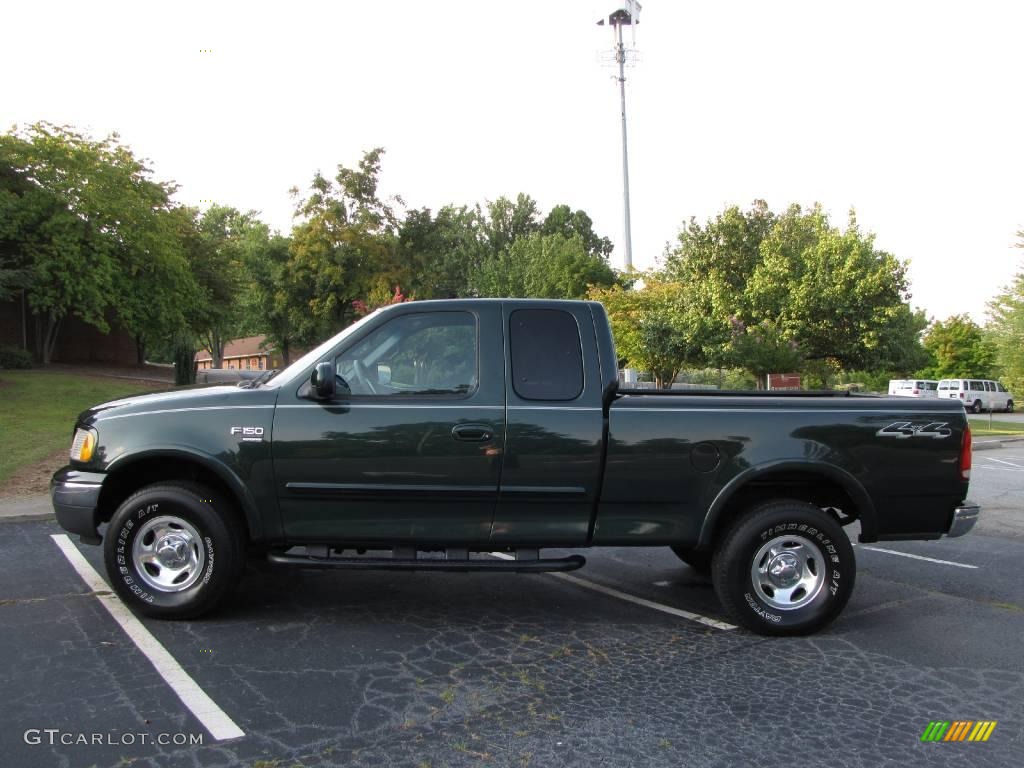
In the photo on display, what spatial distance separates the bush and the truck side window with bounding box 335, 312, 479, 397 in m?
28.1

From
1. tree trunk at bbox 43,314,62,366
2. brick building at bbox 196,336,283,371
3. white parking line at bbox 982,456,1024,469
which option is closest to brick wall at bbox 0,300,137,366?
tree trunk at bbox 43,314,62,366

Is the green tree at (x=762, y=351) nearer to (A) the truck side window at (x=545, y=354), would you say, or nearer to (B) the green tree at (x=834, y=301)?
(B) the green tree at (x=834, y=301)

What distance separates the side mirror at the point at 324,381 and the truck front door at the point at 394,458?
0.33 feet

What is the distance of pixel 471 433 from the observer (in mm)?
4840

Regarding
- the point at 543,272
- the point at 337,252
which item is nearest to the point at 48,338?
the point at 337,252

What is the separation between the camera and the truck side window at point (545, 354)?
4.98 meters

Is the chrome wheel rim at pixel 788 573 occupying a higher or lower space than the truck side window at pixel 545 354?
lower

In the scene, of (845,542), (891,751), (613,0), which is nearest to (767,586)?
(845,542)

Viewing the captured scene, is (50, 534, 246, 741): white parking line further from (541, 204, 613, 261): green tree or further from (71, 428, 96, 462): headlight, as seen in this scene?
(541, 204, 613, 261): green tree

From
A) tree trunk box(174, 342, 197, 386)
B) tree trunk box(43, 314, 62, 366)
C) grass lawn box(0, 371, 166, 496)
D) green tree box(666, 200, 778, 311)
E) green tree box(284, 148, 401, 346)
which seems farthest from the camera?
green tree box(284, 148, 401, 346)

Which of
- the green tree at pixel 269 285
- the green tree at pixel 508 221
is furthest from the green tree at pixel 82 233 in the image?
the green tree at pixel 508 221

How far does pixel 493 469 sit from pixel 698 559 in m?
2.38

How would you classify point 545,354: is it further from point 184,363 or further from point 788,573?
point 184,363

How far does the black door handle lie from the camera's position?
15.9 feet
